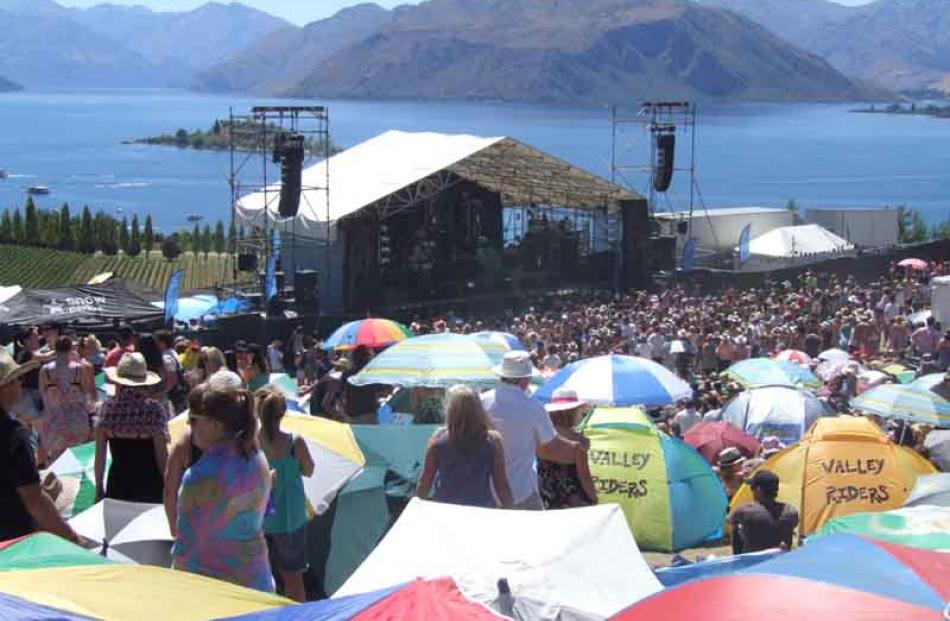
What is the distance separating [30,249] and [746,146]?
149566mm

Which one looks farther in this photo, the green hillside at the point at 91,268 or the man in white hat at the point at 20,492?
the green hillside at the point at 91,268

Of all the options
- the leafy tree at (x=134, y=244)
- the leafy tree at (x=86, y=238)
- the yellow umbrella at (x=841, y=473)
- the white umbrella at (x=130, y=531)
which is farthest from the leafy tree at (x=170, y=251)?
the white umbrella at (x=130, y=531)

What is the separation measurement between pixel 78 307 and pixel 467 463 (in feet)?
42.8

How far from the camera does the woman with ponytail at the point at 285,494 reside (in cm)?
564

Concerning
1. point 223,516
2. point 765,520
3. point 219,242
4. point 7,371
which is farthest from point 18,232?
point 223,516

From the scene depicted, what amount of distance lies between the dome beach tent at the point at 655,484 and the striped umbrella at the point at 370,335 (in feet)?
17.0

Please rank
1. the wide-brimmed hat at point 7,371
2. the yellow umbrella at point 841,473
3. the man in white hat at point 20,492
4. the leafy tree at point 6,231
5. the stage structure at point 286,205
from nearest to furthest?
the man in white hat at point 20,492, the wide-brimmed hat at point 7,371, the yellow umbrella at point 841,473, the stage structure at point 286,205, the leafy tree at point 6,231

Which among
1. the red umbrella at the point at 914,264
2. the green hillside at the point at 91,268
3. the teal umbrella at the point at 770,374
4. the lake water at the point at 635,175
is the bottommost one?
the green hillside at the point at 91,268

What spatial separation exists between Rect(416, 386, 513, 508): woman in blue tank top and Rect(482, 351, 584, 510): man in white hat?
279 millimetres

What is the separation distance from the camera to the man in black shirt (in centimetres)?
627

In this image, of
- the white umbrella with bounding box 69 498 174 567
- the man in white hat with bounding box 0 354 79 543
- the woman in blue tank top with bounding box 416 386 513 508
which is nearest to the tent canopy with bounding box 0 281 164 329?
the white umbrella with bounding box 69 498 174 567

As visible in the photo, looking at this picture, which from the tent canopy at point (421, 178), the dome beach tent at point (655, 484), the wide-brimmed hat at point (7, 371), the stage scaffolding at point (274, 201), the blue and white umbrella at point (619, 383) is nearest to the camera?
the wide-brimmed hat at point (7, 371)

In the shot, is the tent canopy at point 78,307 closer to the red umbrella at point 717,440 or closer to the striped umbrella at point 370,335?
the striped umbrella at point 370,335

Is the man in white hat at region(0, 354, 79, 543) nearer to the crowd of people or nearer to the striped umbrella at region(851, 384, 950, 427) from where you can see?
the crowd of people
